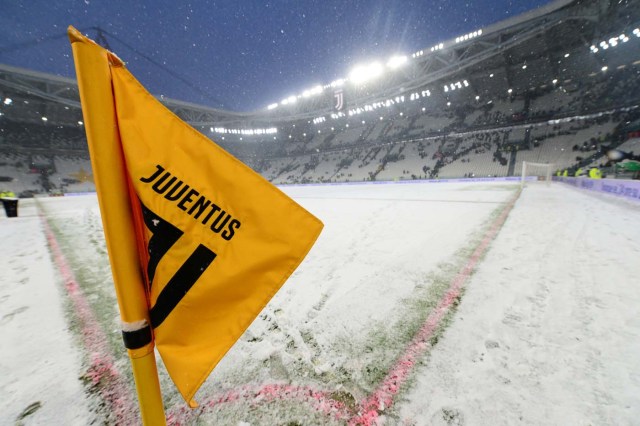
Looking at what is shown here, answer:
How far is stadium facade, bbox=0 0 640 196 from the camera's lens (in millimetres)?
20719

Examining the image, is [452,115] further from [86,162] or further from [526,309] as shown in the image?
[86,162]

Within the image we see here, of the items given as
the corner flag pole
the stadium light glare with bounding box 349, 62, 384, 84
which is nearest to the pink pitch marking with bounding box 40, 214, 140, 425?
the corner flag pole

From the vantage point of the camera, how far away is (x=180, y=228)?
92cm

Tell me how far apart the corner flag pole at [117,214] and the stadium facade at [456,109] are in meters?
25.6

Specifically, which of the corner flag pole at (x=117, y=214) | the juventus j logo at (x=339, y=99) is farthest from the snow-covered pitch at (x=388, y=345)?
the juventus j logo at (x=339, y=99)

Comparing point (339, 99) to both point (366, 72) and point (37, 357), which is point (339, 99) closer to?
point (366, 72)

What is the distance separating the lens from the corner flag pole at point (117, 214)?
782mm

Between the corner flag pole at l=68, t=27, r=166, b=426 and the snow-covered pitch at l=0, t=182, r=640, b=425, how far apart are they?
54 cm

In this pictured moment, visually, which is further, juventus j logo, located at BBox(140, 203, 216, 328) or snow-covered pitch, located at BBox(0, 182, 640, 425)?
snow-covered pitch, located at BBox(0, 182, 640, 425)

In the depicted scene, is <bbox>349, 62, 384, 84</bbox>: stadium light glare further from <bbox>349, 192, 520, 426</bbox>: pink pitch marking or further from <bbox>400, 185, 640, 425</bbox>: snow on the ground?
<bbox>349, 192, 520, 426</bbox>: pink pitch marking

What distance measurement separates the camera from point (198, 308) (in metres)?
0.93

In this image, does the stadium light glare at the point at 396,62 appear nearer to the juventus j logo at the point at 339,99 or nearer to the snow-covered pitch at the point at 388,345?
the juventus j logo at the point at 339,99

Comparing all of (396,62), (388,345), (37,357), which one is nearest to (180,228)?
(388,345)

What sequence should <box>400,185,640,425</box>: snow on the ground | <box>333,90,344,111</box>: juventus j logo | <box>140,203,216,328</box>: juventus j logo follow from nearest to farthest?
<box>140,203,216,328</box>: juventus j logo, <box>400,185,640,425</box>: snow on the ground, <box>333,90,344,111</box>: juventus j logo
